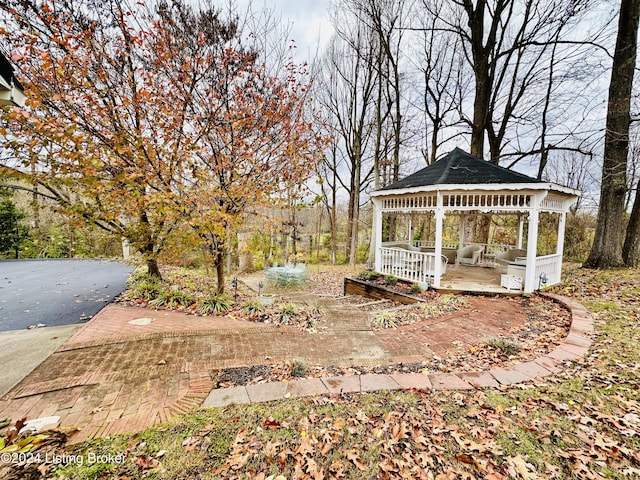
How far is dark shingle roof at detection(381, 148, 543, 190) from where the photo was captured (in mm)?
7086

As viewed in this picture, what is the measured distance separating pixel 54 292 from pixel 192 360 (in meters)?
6.14

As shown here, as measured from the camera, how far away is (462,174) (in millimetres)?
7617

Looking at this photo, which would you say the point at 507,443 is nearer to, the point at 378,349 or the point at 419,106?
the point at 378,349

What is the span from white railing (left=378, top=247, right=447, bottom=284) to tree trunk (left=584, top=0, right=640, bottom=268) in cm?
499

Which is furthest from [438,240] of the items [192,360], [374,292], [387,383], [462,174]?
[192,360]

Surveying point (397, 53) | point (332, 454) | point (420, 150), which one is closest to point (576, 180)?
point (420, 150)

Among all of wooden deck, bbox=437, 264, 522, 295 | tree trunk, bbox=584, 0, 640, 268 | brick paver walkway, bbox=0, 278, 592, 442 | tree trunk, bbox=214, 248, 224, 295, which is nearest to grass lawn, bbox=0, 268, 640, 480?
brick paver walkway, bbox=0, 278, 592, 442

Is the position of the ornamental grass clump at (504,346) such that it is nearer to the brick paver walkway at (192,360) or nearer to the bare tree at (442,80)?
the brick paver walkway at (192,360)

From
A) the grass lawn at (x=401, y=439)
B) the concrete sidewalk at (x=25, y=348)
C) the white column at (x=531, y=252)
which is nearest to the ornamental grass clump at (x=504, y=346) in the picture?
the grass lawn at (x=401, y=439)

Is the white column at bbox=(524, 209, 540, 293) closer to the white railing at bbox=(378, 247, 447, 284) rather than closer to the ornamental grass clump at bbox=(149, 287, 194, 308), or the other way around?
the white railing at bbox=(378, 247, 447, 284)

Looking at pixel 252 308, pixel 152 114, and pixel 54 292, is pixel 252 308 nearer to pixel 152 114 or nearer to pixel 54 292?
pixel 152 114

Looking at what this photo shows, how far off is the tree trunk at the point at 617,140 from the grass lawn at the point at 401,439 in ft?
25.5

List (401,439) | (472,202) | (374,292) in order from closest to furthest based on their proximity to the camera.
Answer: (401,439) < (472,202) < (374,292)

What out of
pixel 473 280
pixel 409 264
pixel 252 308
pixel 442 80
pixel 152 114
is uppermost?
pixel 442 80
